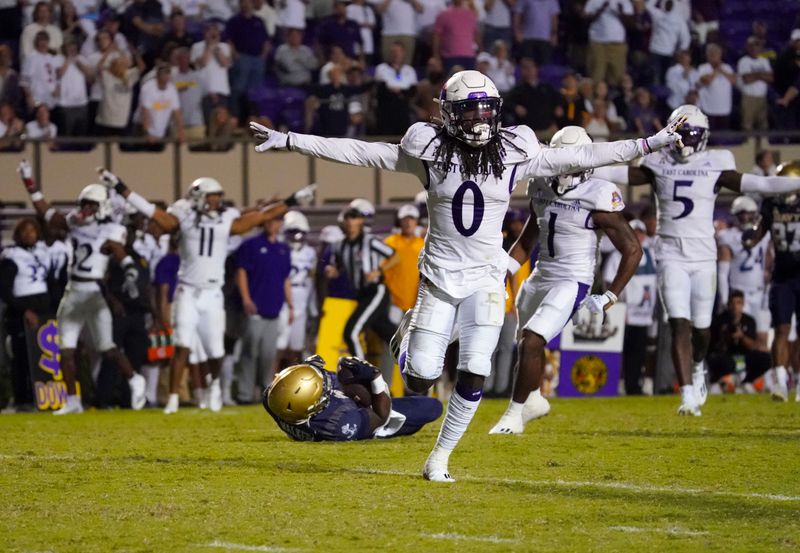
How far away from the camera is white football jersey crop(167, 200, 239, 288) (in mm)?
11680

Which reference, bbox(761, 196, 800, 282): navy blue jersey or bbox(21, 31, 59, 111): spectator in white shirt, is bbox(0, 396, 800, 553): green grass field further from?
bbox(21, 31, 59, 111): spectator in white shirt

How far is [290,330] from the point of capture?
1327 centimetres

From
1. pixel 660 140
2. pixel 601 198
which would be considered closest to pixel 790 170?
pixel 601 198

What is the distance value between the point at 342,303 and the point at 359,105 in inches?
112

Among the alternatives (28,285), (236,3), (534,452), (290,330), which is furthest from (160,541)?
(236,3)

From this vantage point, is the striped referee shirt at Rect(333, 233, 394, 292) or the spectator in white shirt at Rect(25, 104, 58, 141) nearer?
the striped referee shirt at Rect(333, 233, 394, 292)

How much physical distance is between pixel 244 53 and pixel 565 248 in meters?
7.16

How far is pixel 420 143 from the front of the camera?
6.63 meters

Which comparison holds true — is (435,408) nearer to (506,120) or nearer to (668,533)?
(668,533)

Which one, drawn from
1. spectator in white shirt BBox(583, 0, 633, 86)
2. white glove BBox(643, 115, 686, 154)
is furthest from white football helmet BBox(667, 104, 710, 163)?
spectator in white shirt BBox(583, 0, 633, 86)

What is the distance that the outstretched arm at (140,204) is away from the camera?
430 inches

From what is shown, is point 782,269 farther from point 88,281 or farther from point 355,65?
point 88,281

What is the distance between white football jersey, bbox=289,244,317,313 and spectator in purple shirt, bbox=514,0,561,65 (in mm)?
4145

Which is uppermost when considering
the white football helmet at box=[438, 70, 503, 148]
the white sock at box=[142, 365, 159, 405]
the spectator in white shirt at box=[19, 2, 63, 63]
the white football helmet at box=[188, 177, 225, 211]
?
the spectator in white shirt at box=[19, 2, 63, 63]
